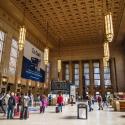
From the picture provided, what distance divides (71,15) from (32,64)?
8.94 metres

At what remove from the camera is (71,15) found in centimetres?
2000

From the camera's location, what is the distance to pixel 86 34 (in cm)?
2631

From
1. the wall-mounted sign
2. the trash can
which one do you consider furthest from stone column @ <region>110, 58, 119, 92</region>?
the trash can

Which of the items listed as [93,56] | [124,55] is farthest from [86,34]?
[124,55]

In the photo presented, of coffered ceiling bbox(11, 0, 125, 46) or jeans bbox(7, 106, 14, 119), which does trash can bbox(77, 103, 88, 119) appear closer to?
jeans bbox(7, 106, 14, 119)

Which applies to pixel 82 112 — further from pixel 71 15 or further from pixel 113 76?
pixel 113 76

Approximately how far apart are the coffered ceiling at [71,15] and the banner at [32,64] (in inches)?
134

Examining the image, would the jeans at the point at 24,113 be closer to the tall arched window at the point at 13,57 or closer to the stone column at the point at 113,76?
the tall arched window at the point at 13,57

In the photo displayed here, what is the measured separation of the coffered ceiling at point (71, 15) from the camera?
17438mm

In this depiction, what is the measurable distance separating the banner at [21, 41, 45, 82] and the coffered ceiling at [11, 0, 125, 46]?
11.2 ft

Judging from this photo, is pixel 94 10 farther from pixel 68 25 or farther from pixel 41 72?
pixel 41 72

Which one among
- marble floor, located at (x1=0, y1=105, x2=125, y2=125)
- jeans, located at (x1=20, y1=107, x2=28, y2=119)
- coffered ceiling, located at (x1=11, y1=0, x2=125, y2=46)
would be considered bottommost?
marble floor, located at (x1=0, y1=105, x2=125, y2=125)

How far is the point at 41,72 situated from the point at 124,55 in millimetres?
14974

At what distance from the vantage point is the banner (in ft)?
74.2
